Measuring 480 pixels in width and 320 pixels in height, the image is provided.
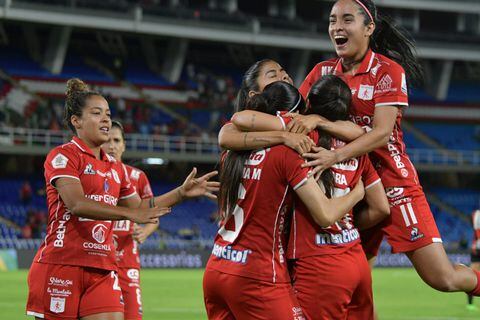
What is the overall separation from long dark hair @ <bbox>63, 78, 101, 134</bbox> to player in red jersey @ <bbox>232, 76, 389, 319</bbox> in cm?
200

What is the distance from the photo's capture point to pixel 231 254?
5.56 metres

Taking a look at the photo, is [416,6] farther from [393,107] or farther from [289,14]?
[393,107]

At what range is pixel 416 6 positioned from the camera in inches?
1880

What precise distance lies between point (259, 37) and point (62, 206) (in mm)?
37745

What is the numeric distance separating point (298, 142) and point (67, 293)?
2583 millimetres

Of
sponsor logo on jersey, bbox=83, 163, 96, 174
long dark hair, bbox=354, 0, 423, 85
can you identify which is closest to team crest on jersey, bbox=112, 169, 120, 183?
sponsor logo on jersey, bbox=83, 163, 96, 174

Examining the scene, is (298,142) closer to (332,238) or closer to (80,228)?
(332,238)

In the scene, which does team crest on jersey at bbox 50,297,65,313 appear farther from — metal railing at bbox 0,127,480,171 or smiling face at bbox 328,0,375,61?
metal railing at bbox 0,127,480,171

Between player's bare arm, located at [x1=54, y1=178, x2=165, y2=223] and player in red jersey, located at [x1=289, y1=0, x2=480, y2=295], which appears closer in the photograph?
player's bare arm, located at [x1=54, y1=178, x2=165, y2=223]

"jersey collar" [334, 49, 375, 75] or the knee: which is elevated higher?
"jersey collar" [334, 49, 375, 75]

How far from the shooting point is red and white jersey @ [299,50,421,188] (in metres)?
6.90

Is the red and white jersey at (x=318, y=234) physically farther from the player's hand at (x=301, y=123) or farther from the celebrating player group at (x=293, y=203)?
the player's hand at (x=301, y=123)

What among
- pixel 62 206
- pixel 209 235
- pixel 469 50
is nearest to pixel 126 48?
pixel 209 235

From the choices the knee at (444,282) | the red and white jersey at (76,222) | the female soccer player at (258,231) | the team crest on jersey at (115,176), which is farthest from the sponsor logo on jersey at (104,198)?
the knee at (444,282)
